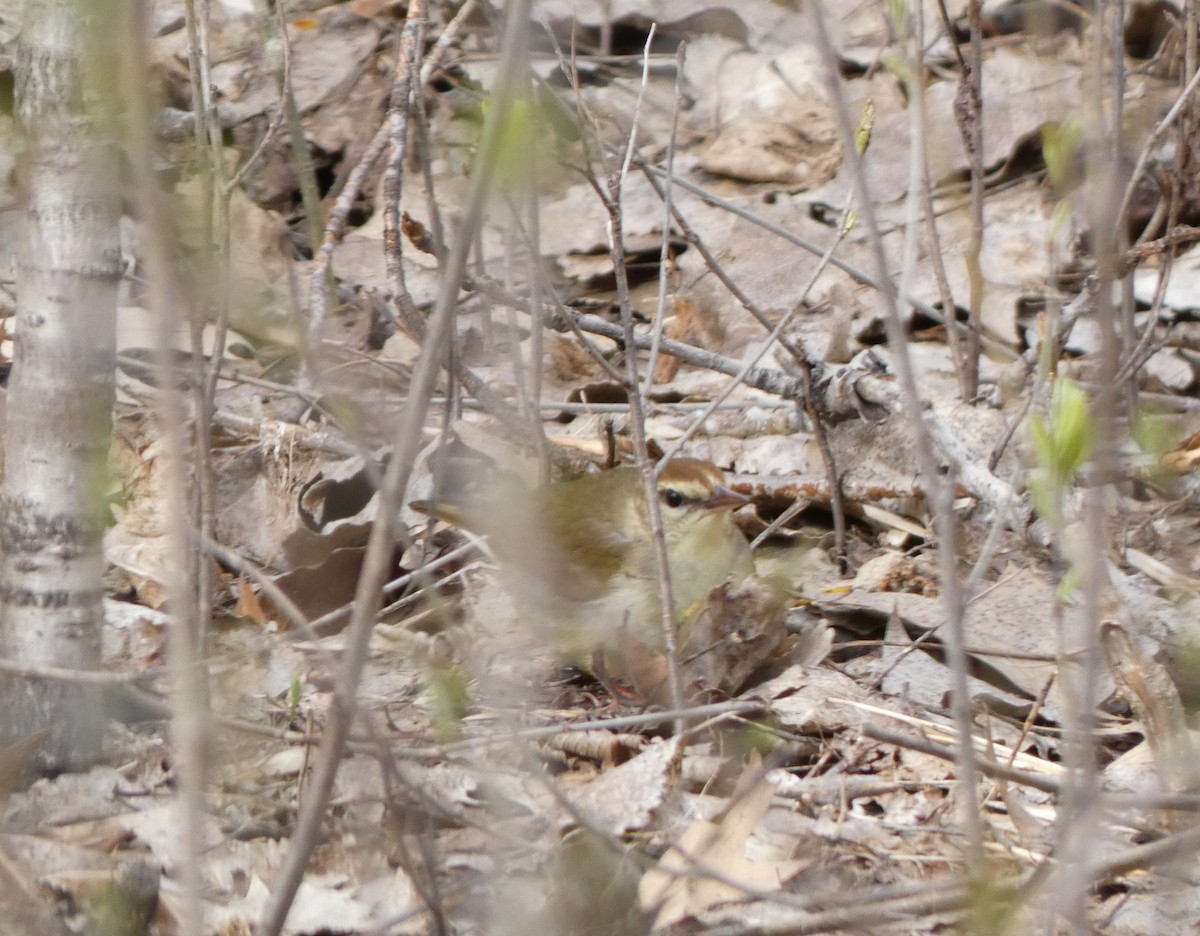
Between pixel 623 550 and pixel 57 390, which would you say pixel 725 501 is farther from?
pixel 57 390

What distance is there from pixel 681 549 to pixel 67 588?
6.50 feet

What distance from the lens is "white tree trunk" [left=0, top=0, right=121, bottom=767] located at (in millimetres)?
2535

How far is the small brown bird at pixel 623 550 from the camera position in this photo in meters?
3.78

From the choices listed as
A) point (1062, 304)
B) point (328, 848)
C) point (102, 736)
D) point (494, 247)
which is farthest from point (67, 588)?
point (494, 247)

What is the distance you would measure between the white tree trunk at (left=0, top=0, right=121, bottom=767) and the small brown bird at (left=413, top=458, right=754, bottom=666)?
3.56 feet

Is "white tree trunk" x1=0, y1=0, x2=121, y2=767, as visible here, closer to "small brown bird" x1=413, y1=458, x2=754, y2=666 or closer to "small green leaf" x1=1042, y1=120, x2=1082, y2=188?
"small brown bird" x1=413, y1=458, x2=754, y2=666

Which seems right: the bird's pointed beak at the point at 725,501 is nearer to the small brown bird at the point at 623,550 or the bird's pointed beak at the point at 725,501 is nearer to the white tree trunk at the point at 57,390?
the small brown bird at the point at 623,550

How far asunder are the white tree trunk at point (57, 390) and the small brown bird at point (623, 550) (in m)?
1.08

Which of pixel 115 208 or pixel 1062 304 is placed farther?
pixel 1062 304

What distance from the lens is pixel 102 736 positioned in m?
3.01

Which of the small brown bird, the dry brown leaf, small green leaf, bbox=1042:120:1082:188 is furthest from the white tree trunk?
small green leaf, bbox=1042:120:1082:188

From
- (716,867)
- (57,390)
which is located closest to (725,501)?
(716,867)

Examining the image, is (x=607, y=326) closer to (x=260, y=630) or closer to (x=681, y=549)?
(x=681, y=549)

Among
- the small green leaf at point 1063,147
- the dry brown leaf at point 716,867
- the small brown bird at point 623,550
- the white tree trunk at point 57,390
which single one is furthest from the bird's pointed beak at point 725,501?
the white tree trunk at point 57,390
